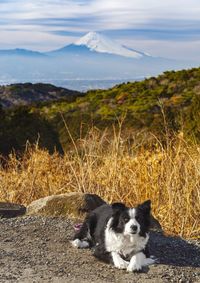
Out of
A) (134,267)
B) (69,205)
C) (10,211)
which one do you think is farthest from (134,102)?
(134,267)

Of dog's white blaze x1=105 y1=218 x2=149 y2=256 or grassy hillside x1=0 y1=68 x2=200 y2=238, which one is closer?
dog's white blaze x1=105 y1=218 x2=149 y2=256

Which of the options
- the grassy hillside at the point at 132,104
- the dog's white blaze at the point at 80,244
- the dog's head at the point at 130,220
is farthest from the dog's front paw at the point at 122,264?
the grassy hillside at the point at 132,104

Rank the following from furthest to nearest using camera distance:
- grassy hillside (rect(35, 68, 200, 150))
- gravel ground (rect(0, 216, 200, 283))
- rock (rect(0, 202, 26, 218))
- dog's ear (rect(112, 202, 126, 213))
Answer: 1. grassy hillside (rect(35, 68, 200, 150))
2. rock (rect(0, 202, 26, 218))
3. dog's ear (rect(112, 202, 126, 213))
4. gravel ground (rect(0, 216, 200, 283))

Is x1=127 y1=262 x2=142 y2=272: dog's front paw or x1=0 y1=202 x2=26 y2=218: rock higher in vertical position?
x1=127 y1=262 x2=142 y2=272: dog's front paw

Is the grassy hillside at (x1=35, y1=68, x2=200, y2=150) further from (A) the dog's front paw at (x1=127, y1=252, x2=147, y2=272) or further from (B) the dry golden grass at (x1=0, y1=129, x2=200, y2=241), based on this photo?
(A) the dog's front paw at (x1=127, y1=252, x2=147, y2=272)

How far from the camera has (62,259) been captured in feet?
19.0

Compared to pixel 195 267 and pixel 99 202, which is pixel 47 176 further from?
pixel 195 267

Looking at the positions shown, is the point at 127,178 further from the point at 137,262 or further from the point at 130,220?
the point at 137,262

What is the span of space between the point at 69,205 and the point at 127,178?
4.18 ft

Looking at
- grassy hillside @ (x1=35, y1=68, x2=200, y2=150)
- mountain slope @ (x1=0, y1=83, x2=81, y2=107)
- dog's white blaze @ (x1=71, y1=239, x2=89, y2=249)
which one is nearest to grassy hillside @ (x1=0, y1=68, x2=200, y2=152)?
grassy hillside @ (x1=35, y1=68, x2=200, y2=150)

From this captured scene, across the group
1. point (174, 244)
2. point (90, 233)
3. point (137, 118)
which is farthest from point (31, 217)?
point (137, 118)

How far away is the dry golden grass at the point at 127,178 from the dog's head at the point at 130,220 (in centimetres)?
165

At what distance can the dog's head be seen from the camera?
214 inches

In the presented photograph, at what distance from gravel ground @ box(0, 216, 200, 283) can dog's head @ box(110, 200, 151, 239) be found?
1.06ft
